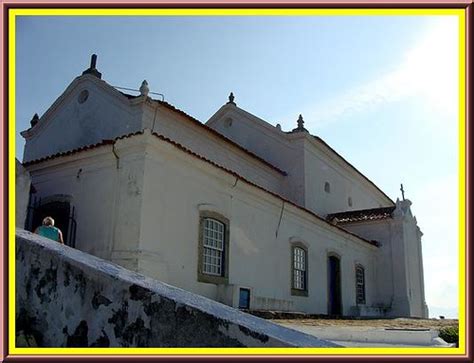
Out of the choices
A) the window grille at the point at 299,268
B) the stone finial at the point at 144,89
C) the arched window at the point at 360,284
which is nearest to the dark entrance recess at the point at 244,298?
the window grille at the point at 299,268

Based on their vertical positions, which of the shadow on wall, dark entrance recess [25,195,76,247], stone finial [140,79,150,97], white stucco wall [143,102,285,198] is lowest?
the shadow on wall

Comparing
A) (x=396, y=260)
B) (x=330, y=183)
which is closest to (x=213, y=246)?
(x=330, y=183)

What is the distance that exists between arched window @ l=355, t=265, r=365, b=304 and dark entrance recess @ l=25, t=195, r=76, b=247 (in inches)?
525

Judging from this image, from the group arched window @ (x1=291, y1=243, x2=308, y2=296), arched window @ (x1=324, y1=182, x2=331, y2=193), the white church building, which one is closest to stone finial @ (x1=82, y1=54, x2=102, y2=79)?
the white church building

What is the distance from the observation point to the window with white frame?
41.7 ft

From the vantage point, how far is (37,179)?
523 inches

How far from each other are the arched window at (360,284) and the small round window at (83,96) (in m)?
12.6

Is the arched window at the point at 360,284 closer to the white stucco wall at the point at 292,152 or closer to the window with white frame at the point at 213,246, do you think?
the white stucco wall at the point at 292,152

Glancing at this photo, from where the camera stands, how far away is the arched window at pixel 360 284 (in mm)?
21819

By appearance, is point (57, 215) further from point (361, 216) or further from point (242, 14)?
point (361, 216)

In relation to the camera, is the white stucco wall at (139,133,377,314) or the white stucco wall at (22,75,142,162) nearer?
the white stucco wall at (139,133,377,314)

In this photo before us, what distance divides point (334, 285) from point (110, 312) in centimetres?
1666

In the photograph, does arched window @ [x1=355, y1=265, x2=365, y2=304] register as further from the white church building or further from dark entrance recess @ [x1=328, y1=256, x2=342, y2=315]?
dark entrance recess @ [x1=328, y1=256, x2=342, y2=315]

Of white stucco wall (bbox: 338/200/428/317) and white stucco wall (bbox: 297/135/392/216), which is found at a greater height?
white stucco wall (bbox: 297/135/392/216)
